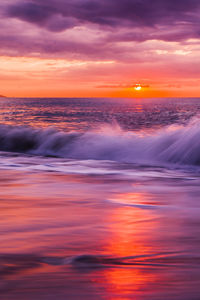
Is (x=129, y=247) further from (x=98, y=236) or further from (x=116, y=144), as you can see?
(x=116, y=144)

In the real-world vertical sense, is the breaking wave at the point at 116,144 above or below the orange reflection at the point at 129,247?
above

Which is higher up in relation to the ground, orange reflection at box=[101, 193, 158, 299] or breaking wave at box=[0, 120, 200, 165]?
breaking wave at box=[0, 120, 200, 165]

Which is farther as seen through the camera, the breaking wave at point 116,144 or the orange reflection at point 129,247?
the breaking wave at point 116,144

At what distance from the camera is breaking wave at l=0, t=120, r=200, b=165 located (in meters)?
8.30

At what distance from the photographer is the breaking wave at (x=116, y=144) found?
27.2ft

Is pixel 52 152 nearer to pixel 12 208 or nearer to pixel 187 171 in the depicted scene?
pixel 187 171

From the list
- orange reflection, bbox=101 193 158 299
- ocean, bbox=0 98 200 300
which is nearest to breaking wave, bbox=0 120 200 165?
ocean, bbox=0 98 200 300

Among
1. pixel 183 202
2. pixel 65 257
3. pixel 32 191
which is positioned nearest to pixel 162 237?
pixel 65 257

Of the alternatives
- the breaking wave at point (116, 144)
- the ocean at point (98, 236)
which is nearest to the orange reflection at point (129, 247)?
the ocean at point (98, 236)

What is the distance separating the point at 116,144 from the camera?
995cm

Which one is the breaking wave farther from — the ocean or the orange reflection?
the orange reflection

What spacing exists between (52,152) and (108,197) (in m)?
6.95

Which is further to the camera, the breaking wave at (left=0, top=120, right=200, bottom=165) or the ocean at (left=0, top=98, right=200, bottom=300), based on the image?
the breaking wave at (left=0, top=120, right=200, bottom=165)

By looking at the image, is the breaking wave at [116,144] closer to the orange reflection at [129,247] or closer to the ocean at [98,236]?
the ocean at [98,236]
